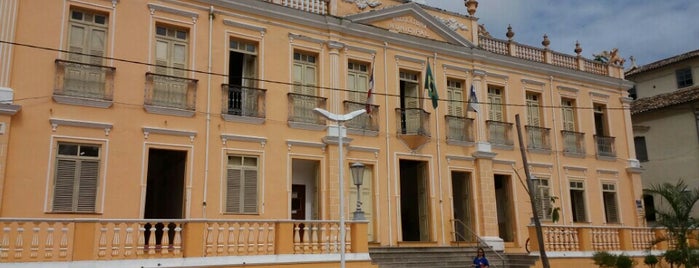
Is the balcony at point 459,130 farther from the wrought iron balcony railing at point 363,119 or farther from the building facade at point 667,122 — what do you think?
the building facade at point 667,122

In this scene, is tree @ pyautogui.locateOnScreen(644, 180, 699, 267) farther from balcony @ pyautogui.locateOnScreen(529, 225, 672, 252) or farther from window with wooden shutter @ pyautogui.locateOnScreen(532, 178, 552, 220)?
window with wooden shutter @ pyautogui.locateOnScreen(532, 178, 552, 220)

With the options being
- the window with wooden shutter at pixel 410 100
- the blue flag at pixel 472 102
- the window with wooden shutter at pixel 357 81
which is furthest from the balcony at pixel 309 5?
the blue flag at pixel 472 102

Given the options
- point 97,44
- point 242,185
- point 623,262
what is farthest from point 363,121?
point 623,262

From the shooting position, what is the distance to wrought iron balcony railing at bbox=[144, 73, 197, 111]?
1360 cm

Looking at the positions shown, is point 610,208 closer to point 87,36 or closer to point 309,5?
point 309,5

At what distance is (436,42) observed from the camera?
1800 centimetres

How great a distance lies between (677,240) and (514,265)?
13.0ft

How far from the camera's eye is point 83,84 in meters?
12.9

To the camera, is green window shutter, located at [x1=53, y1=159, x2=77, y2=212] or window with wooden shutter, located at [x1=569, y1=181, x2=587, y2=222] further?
window with wooden shutter, located at [x1=569, y1=181, x2=587, y2=222]

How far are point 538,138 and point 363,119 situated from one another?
6347mm

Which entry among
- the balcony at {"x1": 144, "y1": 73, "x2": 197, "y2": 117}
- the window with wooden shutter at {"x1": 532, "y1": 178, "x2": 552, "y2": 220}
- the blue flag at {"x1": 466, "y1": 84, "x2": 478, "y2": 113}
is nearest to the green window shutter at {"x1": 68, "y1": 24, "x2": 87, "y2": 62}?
the balcony at {"x1": 144, "y1": 73, "x2": 197, "y2": 117}

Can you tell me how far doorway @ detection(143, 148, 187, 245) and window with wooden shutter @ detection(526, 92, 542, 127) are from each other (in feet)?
35.3

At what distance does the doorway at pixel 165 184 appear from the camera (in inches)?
580

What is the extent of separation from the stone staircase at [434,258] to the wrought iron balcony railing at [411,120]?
3179 millimetres
